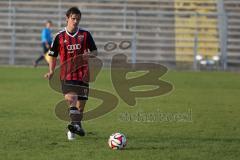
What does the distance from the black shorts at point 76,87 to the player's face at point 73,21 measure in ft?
2.77

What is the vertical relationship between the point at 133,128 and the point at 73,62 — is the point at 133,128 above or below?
below

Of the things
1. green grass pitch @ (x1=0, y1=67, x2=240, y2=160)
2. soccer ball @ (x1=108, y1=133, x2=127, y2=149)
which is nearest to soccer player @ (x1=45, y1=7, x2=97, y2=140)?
green grass pitch @ (x1=0, y1=67, x2=240, y2=160)

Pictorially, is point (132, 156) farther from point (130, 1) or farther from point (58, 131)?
point (130, 1)

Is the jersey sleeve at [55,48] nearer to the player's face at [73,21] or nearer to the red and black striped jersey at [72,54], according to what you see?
the red and black striped jersey at [72,54]

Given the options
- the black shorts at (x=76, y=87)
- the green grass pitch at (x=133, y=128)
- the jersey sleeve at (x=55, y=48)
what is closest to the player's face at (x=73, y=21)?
the jersey sleeve at (x=55, y=48)

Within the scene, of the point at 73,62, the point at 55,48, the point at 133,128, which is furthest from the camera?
the point at 133,128

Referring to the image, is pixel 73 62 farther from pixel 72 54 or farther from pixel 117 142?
pixel 117 142

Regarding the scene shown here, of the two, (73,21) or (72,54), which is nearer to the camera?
(73,21)

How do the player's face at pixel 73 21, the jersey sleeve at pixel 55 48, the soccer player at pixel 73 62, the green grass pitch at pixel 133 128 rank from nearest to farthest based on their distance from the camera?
the green grass pitch at pixel 133 128
the player's face at pixel 73 21
the soccer player at pixel 73 62
the jersey sleeve at pixel 55 48

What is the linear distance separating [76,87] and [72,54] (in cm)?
52

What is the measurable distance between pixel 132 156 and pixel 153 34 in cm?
2483

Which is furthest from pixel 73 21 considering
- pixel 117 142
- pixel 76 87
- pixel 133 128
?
pixel 133 128

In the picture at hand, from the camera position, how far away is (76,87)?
9422mm

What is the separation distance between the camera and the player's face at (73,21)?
9.17 metres
